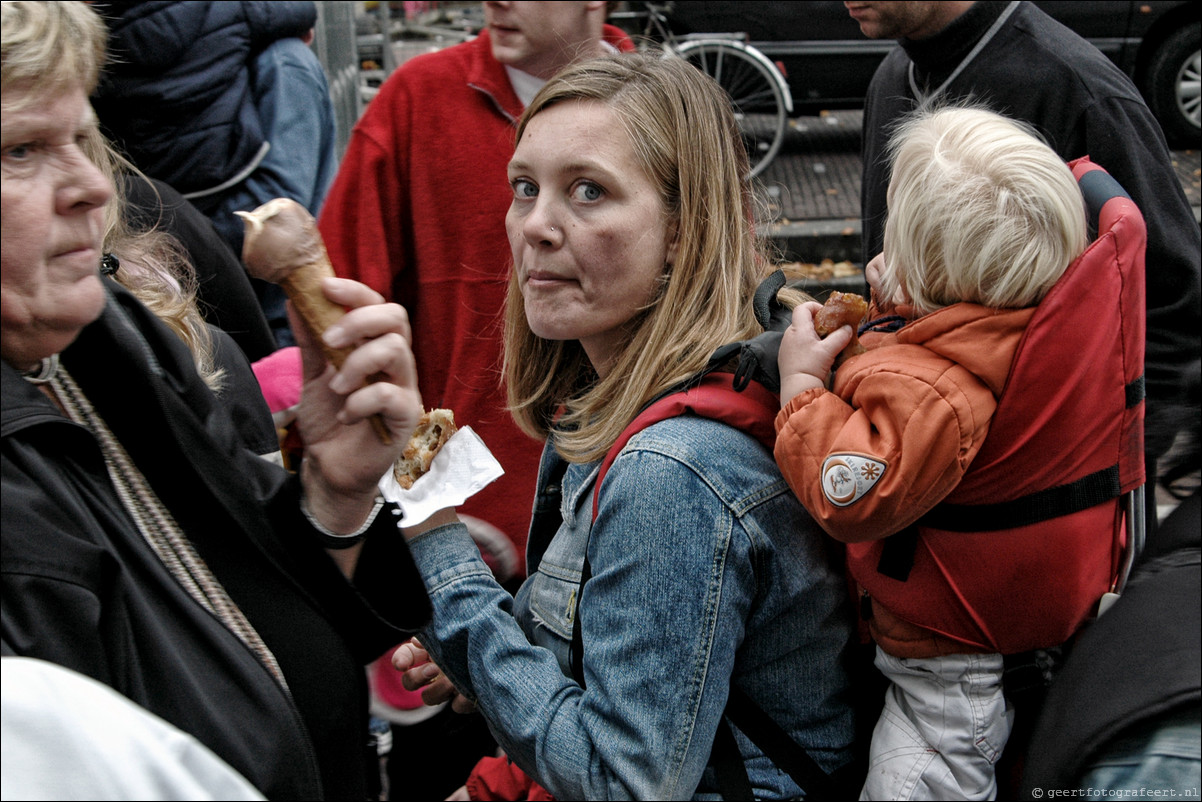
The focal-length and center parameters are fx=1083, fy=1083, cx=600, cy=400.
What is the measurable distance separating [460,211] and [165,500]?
155cm

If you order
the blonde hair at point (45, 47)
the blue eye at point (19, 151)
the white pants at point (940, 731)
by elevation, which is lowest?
the white pants at point (940, 731)

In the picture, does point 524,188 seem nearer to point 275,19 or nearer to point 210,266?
point 210,266

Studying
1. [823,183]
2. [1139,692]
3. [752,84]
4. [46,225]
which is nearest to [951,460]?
[1139,692]

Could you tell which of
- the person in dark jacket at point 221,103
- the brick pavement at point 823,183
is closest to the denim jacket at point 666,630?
the person in dark jacket at point 221,103

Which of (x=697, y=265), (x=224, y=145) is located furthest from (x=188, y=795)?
(x=224, y=145)

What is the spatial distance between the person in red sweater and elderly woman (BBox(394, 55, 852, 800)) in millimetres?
665

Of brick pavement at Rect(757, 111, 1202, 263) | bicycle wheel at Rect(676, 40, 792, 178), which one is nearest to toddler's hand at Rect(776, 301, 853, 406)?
brick pavement at Rect(757, 111, 1202, 263)

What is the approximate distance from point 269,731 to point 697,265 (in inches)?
40.0

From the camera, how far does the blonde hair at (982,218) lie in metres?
Result: 1.58

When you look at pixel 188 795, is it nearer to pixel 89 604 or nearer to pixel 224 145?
pixel 89 604

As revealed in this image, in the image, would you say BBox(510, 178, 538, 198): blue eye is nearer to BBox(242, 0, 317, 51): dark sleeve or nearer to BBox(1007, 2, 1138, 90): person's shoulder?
BBox(1007, 2, 1138, 90): person's shoulder

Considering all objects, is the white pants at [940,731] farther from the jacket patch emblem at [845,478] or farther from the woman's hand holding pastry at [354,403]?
the woman's hand holding pastry at [354,403]

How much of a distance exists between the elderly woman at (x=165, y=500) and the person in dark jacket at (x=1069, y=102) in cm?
142

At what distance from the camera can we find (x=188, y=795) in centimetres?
83
